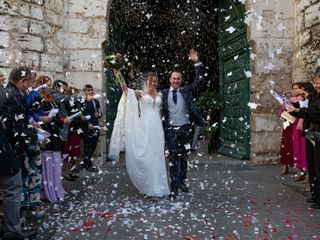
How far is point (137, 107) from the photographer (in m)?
6.22

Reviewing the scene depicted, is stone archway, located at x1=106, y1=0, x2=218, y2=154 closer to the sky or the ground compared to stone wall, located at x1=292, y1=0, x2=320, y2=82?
closer to the sky

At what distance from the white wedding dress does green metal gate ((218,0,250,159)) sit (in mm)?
3904

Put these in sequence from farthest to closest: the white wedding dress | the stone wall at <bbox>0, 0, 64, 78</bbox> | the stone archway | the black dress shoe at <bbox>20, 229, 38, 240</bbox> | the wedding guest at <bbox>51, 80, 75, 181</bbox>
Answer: the stone archway < the stone wall at <bbox>0, 0, 64, 78</bbox> < the wedding guest at <bbox>51, 80, 75, 181</bbox> < the white wedding dress < the black dress shoe at <bbox>20, 229, 38, 240</bbox>

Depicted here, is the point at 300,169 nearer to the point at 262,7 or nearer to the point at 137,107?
the point at 137,107

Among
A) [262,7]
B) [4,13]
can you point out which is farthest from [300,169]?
[4,13]

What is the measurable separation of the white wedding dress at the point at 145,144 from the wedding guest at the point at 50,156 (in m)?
1.05

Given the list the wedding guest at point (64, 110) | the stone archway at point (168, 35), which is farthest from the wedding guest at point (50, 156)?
the stone archway at point (168, 35)

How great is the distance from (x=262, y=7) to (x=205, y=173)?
13.0ft

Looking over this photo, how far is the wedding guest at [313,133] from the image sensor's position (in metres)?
5.03

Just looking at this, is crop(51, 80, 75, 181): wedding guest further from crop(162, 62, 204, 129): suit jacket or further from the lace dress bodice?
crop(162, 62, 204, 129): suit jacket

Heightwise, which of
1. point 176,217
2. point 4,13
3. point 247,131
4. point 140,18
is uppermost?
point 140,18

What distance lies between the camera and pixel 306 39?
8.27 m

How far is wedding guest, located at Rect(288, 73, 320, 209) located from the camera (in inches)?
198

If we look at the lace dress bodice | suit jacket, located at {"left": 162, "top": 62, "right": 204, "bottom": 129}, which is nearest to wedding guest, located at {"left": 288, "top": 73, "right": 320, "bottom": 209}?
suit jacket, located at {"left": 162, "top": 62, "right": 204, "bottom": 129}
